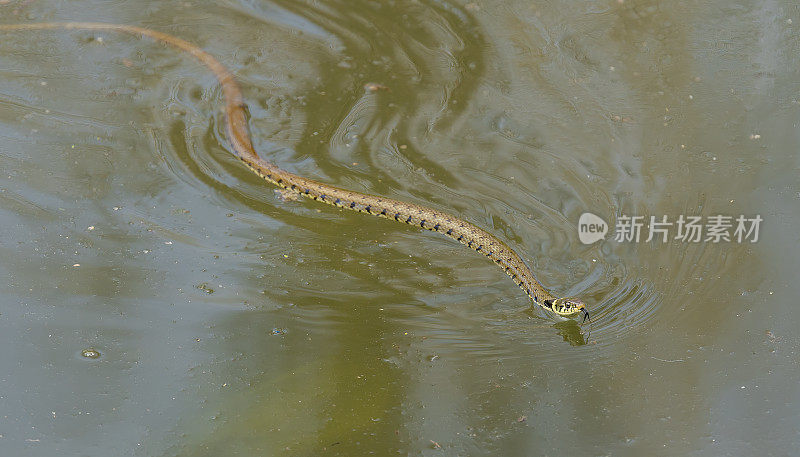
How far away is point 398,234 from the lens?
5.77m

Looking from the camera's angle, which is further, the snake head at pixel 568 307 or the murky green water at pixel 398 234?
the snake head at pixel 568 307

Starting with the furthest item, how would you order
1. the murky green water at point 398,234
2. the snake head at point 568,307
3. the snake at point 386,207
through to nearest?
the snake at point 386,207 → the snake head at point 568,307 → the murky green water at point 398,234

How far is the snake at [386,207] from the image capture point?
5.20m

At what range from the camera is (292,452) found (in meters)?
4.26

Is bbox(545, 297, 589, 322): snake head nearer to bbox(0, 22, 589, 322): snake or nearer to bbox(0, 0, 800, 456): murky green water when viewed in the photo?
bbox(0, 22, 589, 322): snake

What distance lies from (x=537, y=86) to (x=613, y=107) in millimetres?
721

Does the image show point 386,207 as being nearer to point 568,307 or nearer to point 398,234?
point 398,234

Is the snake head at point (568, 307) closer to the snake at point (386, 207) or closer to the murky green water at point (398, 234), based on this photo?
the snake at point (386, 207)

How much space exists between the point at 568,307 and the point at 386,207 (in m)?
1.72

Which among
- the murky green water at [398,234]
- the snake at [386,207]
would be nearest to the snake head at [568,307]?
the snake at [386,207]

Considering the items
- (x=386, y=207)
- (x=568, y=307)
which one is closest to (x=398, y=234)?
(x=386, y=207)

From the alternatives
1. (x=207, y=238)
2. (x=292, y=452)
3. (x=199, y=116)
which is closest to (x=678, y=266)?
(x=292, y=452)

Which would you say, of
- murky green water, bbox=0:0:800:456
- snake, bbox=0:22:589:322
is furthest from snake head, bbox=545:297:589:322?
murky green water, bbox=0:0:800:456

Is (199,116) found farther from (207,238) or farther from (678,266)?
(678,266)
